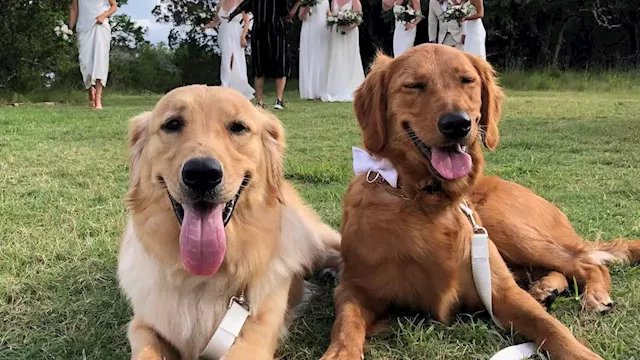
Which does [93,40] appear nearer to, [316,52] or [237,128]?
[316,52]

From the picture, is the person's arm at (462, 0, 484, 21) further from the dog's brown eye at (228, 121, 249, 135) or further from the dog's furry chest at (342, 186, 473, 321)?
the dog's brown eye at (228, 121, 249, 135)

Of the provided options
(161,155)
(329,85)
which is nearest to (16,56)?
(329,85)

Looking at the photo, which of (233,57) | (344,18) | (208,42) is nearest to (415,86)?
(344,18)

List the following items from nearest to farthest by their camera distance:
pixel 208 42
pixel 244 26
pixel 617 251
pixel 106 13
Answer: pixel 617 251, pixel 106 13, pixel 244 26, pixel 208 42

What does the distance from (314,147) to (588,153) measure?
286cm

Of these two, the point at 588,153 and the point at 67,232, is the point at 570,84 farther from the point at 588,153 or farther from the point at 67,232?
the point at 67,232

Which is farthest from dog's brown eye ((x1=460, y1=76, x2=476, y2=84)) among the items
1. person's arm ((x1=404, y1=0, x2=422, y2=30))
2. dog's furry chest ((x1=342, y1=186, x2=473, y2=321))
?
person's arm ((x1=404, y1=0, x2=422, y2=30))

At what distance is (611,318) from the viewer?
2.48 metres

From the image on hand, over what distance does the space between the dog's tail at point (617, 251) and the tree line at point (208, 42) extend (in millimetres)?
11263

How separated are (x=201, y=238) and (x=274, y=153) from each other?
603mm

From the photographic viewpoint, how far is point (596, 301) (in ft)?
8.46

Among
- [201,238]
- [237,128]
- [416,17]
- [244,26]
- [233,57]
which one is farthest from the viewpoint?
[233,57]

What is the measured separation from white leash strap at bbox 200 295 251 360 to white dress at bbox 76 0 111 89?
9.62m

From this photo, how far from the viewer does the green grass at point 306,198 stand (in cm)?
238
